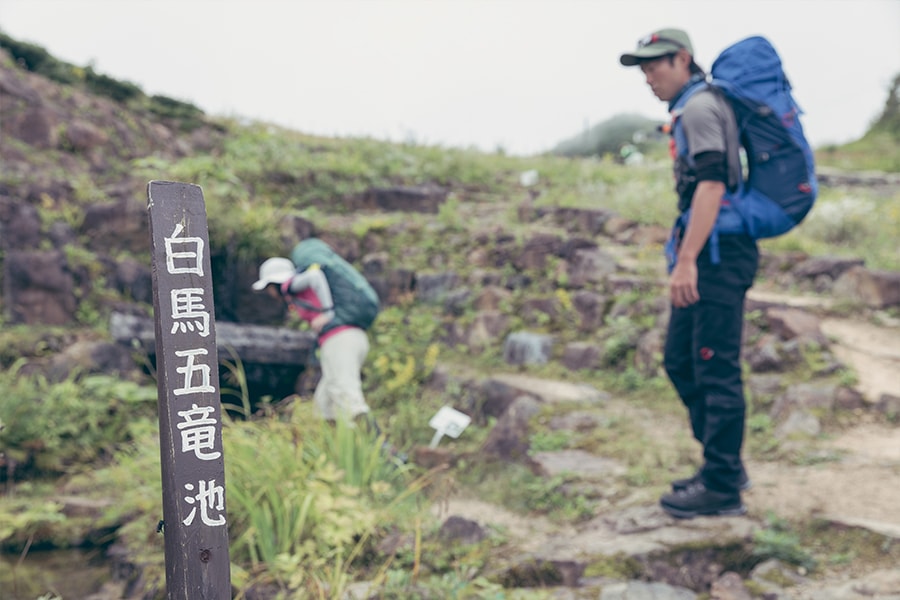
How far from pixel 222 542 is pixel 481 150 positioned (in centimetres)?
1318

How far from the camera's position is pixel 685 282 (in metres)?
3.27

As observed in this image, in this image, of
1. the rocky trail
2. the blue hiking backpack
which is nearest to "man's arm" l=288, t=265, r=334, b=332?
the rocky trail

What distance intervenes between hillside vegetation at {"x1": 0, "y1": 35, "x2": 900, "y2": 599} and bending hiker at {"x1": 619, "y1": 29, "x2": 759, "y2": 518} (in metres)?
0.38

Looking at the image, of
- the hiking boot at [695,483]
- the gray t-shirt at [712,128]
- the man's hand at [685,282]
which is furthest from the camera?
the hiking boot at [695,483]

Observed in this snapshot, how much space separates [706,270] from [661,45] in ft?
3.52

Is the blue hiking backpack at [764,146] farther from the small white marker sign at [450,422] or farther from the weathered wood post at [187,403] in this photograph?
the small white marker sign at [450,422]

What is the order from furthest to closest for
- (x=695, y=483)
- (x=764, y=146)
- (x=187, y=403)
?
(x=695, y=483), (x=764, y=146), (x=187, y=403)

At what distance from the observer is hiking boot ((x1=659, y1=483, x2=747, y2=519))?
136 inches

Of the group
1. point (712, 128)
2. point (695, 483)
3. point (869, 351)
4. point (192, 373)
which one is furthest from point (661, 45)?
point (869, 351)

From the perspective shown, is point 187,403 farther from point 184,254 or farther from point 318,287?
point 318,287

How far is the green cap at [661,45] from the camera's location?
3.34m

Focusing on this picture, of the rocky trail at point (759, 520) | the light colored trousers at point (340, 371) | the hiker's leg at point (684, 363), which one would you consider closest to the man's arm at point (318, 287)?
the light colored trousers at point (340, 371)

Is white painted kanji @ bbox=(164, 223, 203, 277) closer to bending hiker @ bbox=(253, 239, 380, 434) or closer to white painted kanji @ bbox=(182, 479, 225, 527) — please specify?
white painted kanji @ bbox=(182, 479, 225, 527)

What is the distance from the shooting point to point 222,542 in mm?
1893
